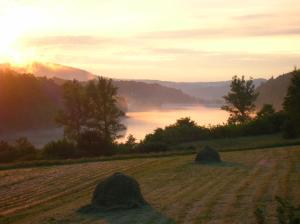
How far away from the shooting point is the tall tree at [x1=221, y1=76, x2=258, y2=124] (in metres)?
102

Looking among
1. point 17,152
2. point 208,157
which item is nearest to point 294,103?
point 208,157

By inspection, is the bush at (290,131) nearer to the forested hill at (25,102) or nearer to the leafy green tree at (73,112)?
the leafy green tree at (73,112)

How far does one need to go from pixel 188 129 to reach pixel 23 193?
167 ft

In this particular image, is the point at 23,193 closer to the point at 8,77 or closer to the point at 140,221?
the point at 140,221

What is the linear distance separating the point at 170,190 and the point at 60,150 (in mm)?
31777

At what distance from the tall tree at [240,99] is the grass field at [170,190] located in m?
59.3

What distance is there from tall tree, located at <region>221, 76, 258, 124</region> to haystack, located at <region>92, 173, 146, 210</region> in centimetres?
8117

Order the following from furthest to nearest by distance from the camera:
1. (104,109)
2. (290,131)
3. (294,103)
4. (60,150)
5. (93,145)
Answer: (104,109) < (290,131) < (294,103) < (93,145) < (60,150)

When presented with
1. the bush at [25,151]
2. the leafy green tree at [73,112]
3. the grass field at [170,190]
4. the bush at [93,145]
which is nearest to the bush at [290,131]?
the grass field at [170,190]

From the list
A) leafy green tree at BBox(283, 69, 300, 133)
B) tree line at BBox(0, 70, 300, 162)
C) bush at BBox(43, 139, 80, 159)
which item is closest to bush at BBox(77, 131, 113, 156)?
tree line at BBox(0, 70, 300, 162)

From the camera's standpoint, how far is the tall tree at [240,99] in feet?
336

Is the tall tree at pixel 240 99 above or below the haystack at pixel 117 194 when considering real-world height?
above

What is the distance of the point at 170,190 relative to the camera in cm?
2670

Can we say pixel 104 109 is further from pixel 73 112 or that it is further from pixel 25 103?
pixel 25 103
